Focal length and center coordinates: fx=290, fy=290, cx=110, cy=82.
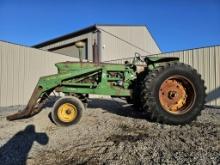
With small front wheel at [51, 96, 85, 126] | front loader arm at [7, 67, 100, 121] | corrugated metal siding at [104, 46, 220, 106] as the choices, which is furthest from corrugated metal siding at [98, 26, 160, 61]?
small front wheel at [51, 96, 85, 126]

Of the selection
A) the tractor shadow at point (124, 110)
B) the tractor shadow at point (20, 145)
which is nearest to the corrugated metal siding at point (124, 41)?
the tractor shadow at point (124, 110)

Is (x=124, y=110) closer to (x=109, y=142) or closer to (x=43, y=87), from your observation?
(x=43, y=87)

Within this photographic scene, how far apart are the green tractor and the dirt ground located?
0.94 ft

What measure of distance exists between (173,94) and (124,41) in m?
17.5

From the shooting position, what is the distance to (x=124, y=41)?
23.7 meters

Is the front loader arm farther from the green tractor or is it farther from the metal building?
the metal building

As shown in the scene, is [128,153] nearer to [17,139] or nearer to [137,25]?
[17,139]

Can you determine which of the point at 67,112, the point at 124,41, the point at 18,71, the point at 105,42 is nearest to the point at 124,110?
the point at 67,112

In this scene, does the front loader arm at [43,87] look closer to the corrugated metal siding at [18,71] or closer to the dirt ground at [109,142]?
the dirt ground at [109,142]

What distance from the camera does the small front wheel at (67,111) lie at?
652cm

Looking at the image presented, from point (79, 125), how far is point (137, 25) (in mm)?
20189

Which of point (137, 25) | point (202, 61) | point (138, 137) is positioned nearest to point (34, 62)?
point (202, 61)

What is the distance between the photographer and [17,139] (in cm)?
559

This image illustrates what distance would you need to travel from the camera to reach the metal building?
20266 mm
